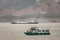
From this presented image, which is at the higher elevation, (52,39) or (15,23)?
(15,23)

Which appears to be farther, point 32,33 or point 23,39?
point 32,33

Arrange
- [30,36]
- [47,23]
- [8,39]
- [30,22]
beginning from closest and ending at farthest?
[8,39]
[30,36]
[30,22]
[47,23]

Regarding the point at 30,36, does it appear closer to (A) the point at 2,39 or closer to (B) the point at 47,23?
(A) the point at 2,39

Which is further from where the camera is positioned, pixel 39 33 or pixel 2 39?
pixel 39 33

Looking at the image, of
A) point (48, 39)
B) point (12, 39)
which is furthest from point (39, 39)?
point (12, 39)

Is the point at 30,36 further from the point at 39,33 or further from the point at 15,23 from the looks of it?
the point at 15,23

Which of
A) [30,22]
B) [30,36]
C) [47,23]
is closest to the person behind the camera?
[30,36]

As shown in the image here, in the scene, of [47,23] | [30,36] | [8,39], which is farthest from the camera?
[47,23]

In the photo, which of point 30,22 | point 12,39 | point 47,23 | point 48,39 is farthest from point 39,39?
point 47,23

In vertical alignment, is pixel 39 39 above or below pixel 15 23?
below

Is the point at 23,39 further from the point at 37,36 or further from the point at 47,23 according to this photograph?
the point at 47,23
